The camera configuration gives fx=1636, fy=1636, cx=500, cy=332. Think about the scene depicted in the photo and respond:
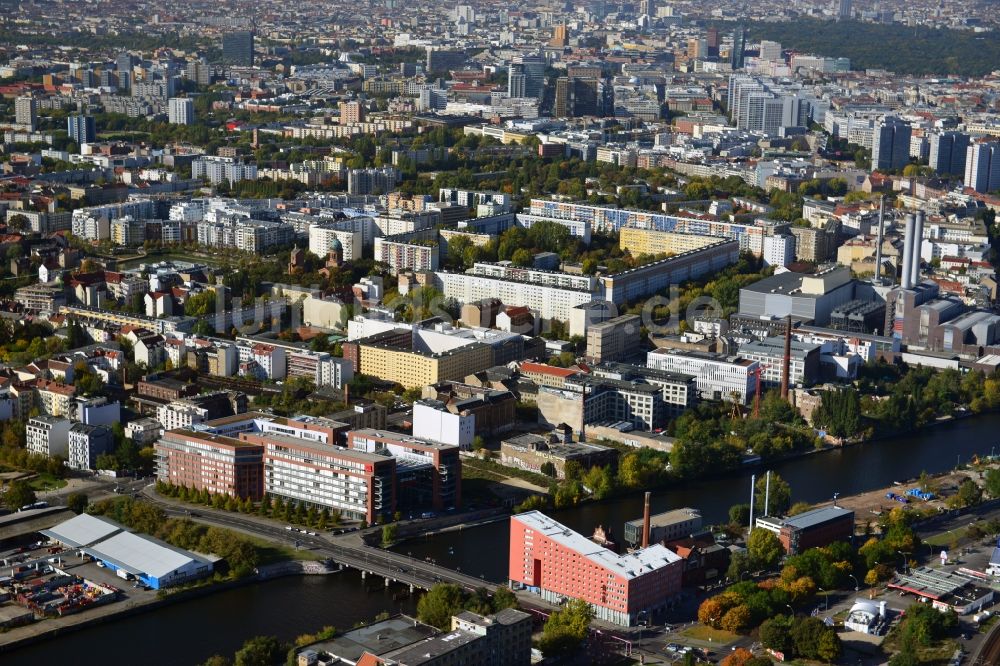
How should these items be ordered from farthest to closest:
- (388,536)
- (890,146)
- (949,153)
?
(890,146)
(949,153)
(388,536)

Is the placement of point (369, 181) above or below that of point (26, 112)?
below

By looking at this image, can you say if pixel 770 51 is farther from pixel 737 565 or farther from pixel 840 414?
Result: pixel 737 565

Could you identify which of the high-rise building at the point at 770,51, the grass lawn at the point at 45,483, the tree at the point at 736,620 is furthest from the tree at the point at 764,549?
the high-rise building at the point at 770,51

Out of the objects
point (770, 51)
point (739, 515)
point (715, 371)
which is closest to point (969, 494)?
point (739, 515)

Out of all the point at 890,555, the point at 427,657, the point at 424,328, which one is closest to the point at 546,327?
the point at 424,328

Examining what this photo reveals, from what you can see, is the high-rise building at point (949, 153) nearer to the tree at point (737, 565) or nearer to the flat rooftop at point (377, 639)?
the tree at point (737, 565)

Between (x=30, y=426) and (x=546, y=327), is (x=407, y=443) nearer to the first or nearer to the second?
(x=30, y=426)
